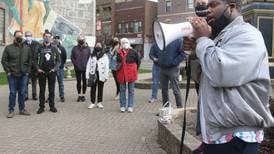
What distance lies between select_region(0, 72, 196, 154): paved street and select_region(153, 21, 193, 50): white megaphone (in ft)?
12.5

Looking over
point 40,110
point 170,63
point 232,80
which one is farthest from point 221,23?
point 40,110

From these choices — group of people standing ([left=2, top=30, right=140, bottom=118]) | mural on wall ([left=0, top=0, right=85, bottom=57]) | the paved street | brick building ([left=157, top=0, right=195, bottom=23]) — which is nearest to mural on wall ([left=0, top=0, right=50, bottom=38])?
mural on wall ([left=0, top=0, right=85, bottom=57])

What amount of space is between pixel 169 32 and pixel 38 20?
27526 millimetres

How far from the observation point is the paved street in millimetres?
7539

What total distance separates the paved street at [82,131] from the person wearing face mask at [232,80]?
4.28 metres

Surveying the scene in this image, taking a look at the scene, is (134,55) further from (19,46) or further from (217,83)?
(217,83)

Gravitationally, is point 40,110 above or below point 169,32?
below

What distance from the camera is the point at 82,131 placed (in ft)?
29.5

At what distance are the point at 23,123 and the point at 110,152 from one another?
3.17m

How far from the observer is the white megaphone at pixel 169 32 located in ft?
10.2

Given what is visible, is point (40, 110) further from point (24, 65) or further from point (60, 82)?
point (60, 82)

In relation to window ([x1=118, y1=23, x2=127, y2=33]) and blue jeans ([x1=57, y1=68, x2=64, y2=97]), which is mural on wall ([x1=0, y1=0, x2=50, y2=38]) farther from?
window ([x1=118, y1=23, x2=127, y2=33])

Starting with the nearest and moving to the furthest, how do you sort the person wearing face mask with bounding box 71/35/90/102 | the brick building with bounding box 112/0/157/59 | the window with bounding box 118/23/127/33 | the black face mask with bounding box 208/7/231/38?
the black face mask with bounding box 208/7/231/38 → the person wearing face mask with bounding box 71/35/90/102 → the brick building with bounding box 112/0/157/59 → the window with bounding box 118/23/127/33

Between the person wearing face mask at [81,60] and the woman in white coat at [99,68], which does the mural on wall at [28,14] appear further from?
the woman in white coat at [99,68]
